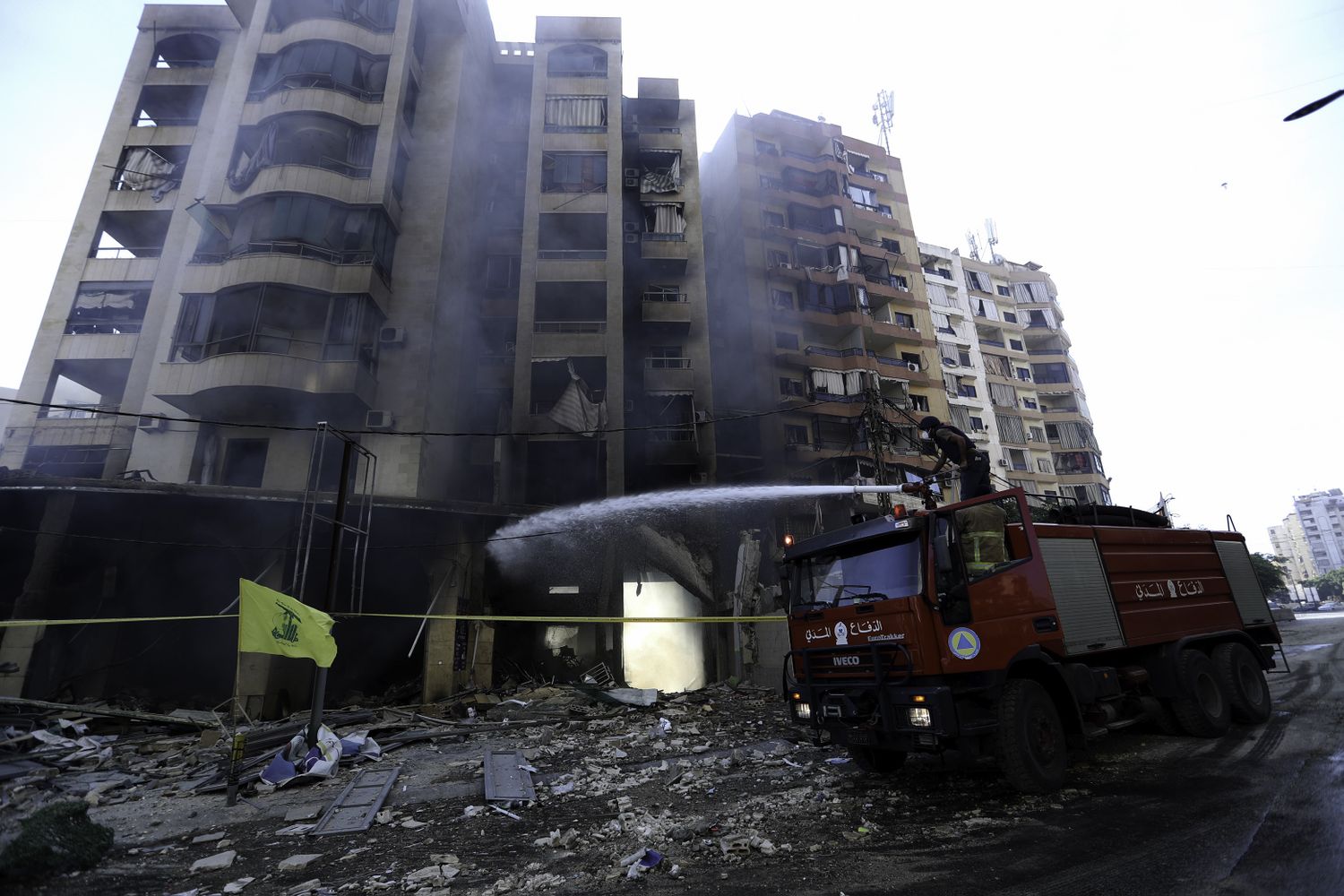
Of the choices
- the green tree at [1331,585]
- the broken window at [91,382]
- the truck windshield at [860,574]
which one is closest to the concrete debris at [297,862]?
the truck windshield at [860,574]

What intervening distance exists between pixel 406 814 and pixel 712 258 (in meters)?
30.9

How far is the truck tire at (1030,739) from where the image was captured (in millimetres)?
5188

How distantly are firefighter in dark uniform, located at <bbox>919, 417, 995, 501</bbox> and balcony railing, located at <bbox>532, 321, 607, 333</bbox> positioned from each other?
16810mm

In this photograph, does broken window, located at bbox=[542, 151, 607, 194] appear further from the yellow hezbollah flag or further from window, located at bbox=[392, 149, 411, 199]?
the yellow hezbollah flag

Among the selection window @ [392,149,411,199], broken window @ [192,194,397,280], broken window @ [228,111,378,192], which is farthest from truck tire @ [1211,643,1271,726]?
broken window @ [228,111,378,192]

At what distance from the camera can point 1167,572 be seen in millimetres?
7797

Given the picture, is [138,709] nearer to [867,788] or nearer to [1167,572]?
[867,788]

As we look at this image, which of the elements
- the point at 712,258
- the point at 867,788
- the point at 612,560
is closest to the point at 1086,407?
the point at 712,258

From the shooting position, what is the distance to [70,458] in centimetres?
1911

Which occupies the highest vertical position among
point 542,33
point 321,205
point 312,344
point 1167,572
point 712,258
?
point 542,33

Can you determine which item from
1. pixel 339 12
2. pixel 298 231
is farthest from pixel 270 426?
pixel 339 12

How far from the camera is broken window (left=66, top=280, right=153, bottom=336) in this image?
20.9 meters

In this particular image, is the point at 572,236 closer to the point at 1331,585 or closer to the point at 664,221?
the point at 664,221

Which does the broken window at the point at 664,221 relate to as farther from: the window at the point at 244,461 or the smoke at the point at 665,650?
the window at the point at 244,461
